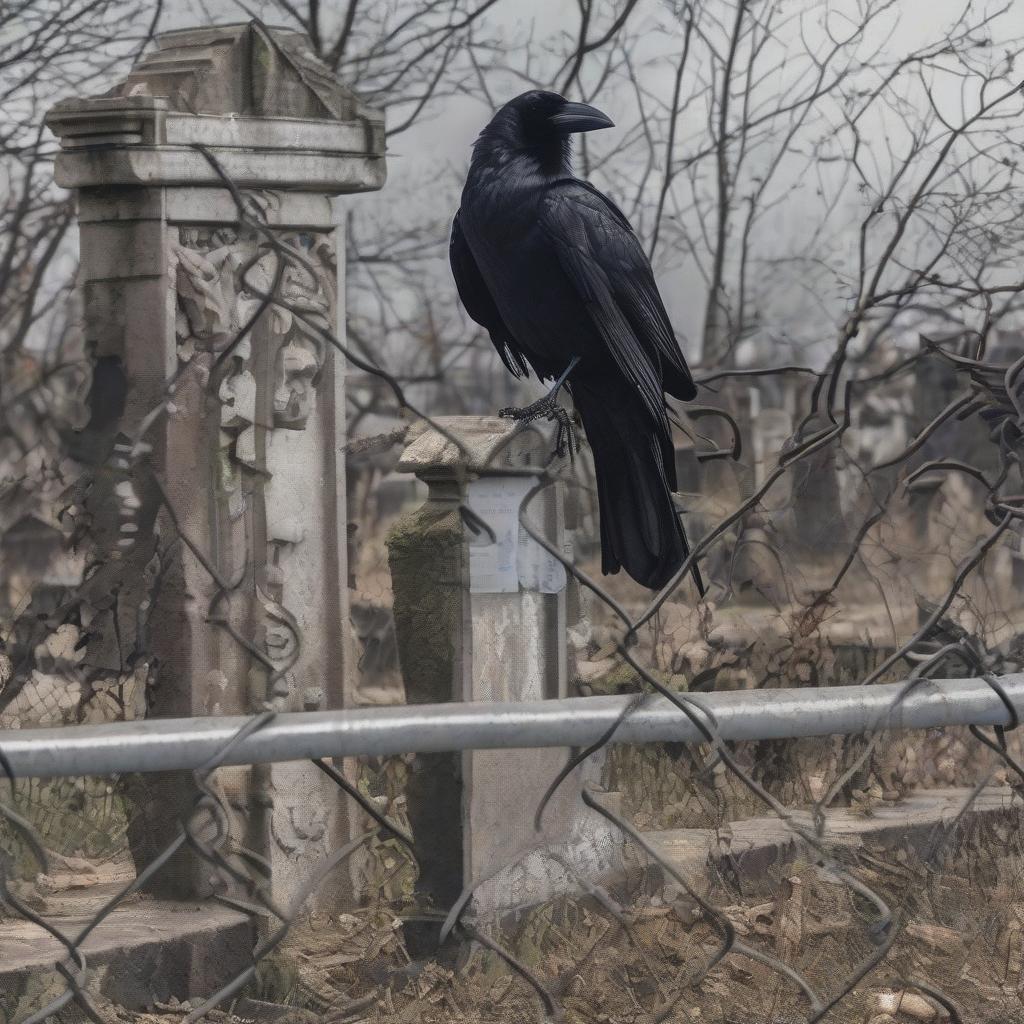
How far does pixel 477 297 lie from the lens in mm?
3012

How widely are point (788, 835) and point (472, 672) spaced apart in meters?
1.13

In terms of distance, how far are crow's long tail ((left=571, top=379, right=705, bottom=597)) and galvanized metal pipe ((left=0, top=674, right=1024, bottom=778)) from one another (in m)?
1.01

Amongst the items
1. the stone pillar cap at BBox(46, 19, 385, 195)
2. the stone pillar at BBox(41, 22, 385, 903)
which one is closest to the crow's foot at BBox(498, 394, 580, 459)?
the stone pillar at BBox(41, 22, 385, 903)

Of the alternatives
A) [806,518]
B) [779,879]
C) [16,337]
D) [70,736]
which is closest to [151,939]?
[779,879]

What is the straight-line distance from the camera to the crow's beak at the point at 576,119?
266cm

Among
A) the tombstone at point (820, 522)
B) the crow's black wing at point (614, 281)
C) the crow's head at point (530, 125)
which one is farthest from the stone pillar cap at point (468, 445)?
→ the tombstone at point (820, 522)

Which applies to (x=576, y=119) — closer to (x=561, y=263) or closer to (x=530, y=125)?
(x=530, y=125)

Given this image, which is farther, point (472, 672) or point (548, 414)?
point (472, 672)

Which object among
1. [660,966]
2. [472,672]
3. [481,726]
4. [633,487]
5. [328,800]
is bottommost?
[660,966]

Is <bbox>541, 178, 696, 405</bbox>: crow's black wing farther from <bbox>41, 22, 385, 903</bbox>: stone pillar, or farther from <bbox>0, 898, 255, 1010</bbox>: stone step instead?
<bbox>0, 898, 255, 1010</bbox>: stone step

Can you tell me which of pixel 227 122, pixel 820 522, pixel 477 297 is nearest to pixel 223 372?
pixel 227 122

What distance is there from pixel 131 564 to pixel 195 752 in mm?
1925

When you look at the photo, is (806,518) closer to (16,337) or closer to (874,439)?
(874,439)

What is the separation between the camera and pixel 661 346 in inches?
101
